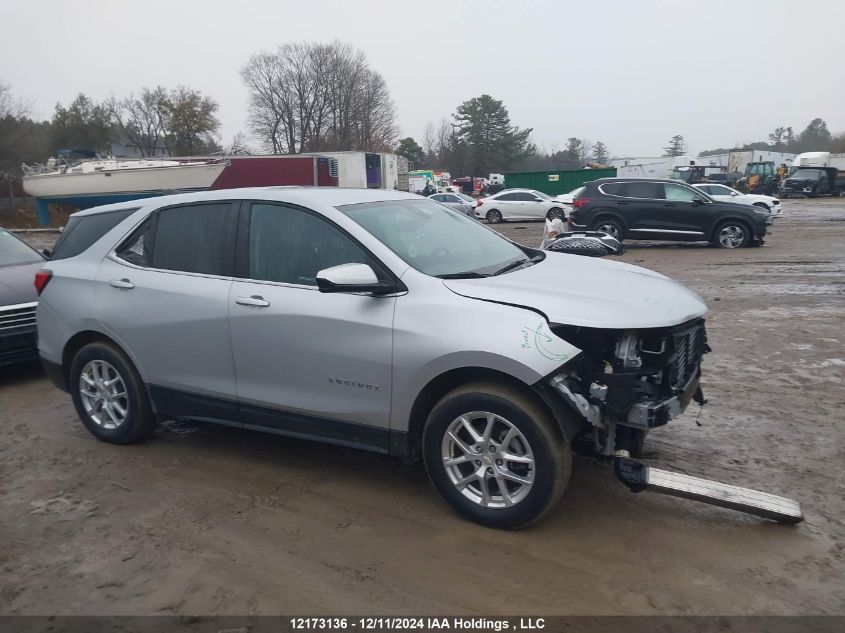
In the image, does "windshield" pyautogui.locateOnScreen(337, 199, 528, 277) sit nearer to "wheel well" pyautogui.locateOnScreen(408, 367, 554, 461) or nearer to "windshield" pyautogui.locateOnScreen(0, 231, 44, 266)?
"wheel well" pyautogui.locateOnScreen(408, 367, 554, 461)

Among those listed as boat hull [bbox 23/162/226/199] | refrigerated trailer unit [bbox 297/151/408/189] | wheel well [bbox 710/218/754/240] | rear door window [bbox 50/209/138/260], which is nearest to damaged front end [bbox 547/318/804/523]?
rear door window [bbox 50/209/138/260]

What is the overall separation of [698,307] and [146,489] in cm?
360

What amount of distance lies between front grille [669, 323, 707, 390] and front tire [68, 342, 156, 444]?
3.58 m

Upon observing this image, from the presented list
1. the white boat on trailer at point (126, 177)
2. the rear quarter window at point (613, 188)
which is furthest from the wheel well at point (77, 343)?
the white boat on trailer at point (126, 177)

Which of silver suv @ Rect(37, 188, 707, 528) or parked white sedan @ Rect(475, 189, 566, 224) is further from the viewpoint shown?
parked white sedan @ Rect(475, 189, 566, 224)

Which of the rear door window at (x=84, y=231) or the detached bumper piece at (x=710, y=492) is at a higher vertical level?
the rear door window at (x=84, y=231)

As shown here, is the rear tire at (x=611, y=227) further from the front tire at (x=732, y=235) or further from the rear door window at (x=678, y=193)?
the front tire at (x=732, y=235)

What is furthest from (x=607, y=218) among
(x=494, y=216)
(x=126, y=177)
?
(x=126, y=177)

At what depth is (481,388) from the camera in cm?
362

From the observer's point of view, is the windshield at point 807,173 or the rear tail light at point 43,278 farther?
the windshield at point 807,173

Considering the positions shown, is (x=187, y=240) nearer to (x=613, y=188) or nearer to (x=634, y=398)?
(x=634, y=398)

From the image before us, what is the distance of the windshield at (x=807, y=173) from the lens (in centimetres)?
4062

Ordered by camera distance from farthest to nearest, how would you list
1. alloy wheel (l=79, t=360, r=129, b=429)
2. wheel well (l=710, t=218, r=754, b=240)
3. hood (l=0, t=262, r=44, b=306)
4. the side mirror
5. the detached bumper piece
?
wheel well (l=710, t=218, r=754, b=240)
hood (l=0, t=262, r=44, b=306)
alloy wheel (l=79, t=360, r=129, b=429)
the side mirror
the detached bumper piece

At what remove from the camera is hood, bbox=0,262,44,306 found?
684 cm
